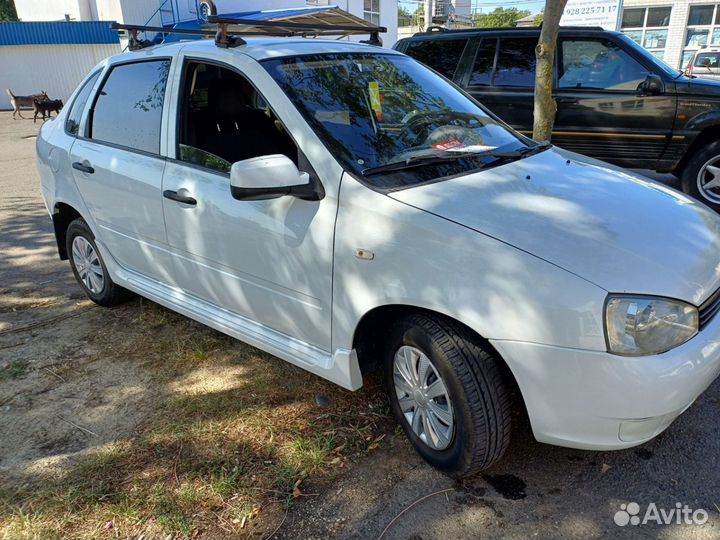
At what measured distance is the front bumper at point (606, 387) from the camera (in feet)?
6.75

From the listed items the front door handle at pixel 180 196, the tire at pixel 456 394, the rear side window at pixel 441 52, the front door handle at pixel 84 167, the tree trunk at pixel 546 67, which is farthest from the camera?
the rear side window at pixel 441 52

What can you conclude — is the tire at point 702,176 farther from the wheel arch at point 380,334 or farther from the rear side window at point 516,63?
the wheel arch at point 380,334

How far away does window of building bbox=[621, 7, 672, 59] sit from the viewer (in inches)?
1037

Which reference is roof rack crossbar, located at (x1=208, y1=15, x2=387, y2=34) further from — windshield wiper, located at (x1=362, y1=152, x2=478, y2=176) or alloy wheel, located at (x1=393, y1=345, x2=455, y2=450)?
alloy wheel, located at (x1=393, y1=345, x2=455, y2=450)

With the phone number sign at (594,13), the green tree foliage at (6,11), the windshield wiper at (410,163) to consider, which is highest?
the green tree foliage at (6,11)

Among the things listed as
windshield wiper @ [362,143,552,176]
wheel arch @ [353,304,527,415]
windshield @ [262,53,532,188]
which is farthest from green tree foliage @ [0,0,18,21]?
wheel arch @ [353,304,527,415]

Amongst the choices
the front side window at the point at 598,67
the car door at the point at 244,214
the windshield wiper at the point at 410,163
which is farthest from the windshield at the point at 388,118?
the front side window at the point at 598,67

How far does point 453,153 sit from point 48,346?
9.81 ft

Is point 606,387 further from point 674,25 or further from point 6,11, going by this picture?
point 6,11

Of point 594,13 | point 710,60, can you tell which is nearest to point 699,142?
point 710,60

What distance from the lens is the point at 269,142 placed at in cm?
346

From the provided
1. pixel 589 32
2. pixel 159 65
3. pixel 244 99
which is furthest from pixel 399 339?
pixel 589 32

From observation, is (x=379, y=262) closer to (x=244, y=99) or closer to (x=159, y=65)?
(x=244, y=99)

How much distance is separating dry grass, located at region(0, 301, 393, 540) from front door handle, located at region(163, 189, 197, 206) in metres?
1.05
